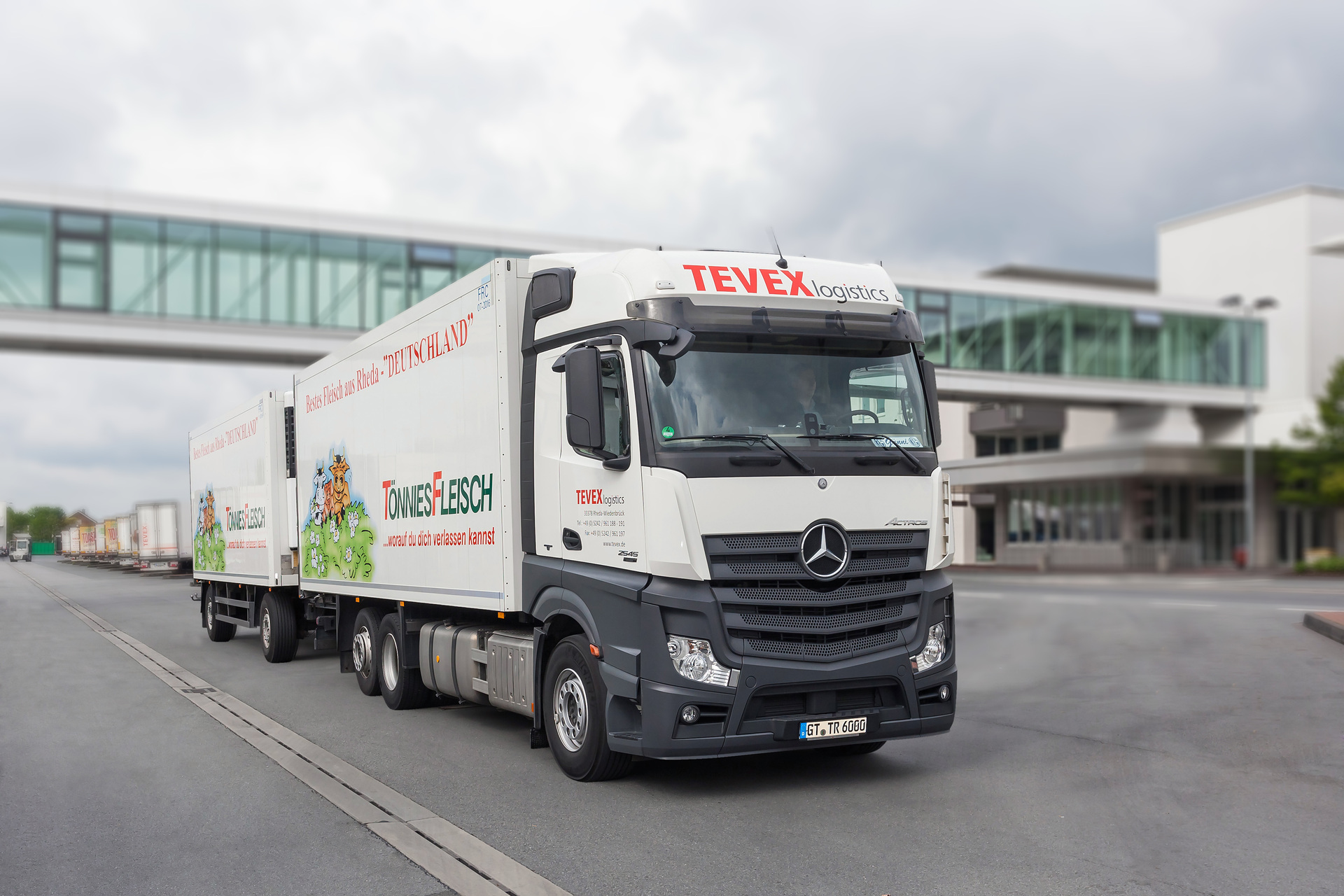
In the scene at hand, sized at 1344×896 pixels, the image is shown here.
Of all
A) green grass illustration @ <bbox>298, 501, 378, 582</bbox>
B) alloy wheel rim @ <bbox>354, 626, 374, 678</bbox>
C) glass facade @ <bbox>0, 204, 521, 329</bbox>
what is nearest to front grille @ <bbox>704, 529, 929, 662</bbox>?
green grass illustration @ <bbox>298, 501, 378, 582</bbox>

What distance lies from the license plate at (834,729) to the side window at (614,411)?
1.92m

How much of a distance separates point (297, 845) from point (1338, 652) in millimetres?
12299

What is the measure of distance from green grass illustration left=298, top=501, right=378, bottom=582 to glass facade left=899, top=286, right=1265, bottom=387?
2433cm

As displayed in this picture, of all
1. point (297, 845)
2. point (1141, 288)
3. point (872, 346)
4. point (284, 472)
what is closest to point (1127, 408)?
point (1141, 288)

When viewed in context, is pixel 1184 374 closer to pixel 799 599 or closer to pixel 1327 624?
pixel 1327 624

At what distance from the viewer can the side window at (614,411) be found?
723cm

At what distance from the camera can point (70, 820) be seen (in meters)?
6.75

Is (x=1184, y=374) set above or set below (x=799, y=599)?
above

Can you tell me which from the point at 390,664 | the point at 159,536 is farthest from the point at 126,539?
the point at 390,664

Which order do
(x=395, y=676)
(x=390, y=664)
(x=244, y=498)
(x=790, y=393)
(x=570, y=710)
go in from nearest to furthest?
1. (x=790, y=393)
2. (x=570, y=710)
3. (x=395, y=676)
4. (x=390, y=664)
5. (x=244, y=498)

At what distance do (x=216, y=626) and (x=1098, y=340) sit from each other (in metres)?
35.6

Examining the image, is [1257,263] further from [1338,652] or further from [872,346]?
[872,346]

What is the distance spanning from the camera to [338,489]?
41.7ft

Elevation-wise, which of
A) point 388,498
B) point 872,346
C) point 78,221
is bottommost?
point 388,498
